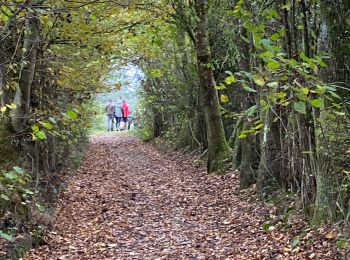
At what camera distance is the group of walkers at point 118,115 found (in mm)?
30344

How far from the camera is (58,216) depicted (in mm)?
8828

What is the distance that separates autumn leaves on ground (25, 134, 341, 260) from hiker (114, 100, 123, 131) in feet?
57.2

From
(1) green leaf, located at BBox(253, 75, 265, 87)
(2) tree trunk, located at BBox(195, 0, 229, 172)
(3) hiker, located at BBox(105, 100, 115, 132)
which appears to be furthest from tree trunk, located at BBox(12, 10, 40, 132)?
(3) hiker, located at BBox(105, 100, 115, 132)

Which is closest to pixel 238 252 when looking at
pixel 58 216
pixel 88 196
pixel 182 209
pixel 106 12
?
pixel 182 209

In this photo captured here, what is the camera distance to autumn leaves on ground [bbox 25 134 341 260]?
6.20 meters

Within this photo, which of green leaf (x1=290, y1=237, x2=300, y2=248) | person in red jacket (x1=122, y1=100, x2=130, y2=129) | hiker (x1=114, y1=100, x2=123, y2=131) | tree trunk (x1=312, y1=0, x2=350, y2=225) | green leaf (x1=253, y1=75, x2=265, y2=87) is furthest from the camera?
hiker (x1=114, y1=100, x2=123, y2=131)

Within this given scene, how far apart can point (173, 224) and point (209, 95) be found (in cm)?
501

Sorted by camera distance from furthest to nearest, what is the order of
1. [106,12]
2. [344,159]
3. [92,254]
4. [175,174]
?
[175,174] < [106,12] < [92,254] < [344,159]

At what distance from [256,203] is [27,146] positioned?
433cm

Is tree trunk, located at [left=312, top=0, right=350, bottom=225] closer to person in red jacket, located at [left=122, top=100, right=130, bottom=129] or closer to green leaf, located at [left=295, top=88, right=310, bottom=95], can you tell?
green leaf, located at [left=295, top=88, right=310, bottom=95]

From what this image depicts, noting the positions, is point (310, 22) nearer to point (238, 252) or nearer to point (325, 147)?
point (325, 147)

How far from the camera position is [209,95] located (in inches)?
482

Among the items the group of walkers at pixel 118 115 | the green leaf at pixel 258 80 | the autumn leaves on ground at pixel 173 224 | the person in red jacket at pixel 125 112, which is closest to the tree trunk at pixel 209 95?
the autumn leaves on ground at pixel 173 224

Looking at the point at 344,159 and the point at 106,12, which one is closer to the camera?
the point at 344,159
